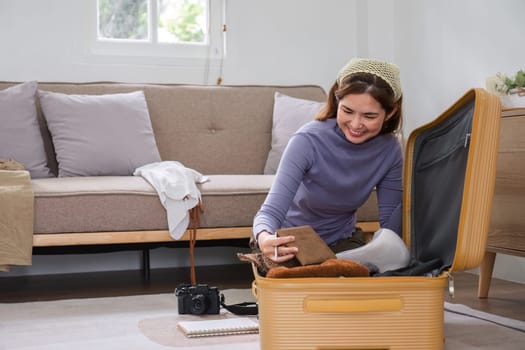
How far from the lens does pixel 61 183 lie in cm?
292

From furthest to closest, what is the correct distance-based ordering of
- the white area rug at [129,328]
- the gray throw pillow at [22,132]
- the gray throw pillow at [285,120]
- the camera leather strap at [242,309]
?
the gray throw pillow at [285,120], the gray throw pillow at [22,132], the camera leather strap at [242,309], the white area rug at [129,328]

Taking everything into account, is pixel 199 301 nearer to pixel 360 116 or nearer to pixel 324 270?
pixel 360 116

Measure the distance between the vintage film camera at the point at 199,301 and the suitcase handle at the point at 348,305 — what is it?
1045 millimetres

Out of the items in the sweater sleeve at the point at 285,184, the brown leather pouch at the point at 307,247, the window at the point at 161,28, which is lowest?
the brown leather pouch at the point at 307,247

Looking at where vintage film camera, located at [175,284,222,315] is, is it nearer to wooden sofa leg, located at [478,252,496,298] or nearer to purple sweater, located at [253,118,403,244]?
purple sweater, located at [253,118,403,244]

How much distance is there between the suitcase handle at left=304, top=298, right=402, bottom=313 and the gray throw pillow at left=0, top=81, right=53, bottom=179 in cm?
204

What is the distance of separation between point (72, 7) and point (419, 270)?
9.10ft

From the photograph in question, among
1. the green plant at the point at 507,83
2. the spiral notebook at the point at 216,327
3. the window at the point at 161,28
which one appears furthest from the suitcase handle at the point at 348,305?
the window at the point at 161,28

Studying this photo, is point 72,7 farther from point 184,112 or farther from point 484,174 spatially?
point 484,174

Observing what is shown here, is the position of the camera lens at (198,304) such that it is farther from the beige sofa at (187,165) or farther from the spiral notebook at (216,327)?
the beige sofa at (187,165)

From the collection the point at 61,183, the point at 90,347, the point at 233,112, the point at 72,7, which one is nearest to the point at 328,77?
the point at 233,112

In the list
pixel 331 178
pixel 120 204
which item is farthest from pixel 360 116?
pixel 120 204

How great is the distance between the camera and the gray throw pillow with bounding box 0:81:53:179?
10.5 feet

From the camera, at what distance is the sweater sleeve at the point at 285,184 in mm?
1874
